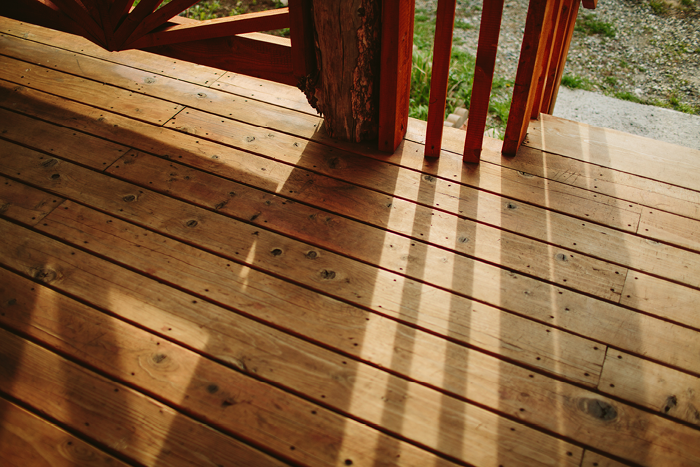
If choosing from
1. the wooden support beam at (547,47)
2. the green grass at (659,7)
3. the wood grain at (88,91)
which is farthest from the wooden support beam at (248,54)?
the green grass at (659,7)

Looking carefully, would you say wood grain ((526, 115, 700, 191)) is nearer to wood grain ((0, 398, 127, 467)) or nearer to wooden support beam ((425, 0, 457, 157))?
wooden support beam ((425, 0, 457, 157))

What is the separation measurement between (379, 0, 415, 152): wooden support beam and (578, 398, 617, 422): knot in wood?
4.24 feet

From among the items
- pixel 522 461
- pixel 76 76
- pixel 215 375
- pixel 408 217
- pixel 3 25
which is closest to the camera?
pixel 522 461

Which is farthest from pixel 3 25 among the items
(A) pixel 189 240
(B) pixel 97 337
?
(B) pixel 97 337

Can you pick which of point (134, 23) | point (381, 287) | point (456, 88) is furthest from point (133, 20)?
point (456, 88)

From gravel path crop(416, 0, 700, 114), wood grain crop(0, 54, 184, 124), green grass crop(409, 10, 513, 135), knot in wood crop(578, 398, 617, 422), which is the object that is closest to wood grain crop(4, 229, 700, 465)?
knot in wood crop(578, 398, 617, 422)

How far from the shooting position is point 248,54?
222cm

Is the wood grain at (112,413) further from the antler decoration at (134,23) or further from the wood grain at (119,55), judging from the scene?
the wood grain at (119,55)

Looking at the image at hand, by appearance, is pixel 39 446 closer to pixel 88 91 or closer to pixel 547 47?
pixel 88 91

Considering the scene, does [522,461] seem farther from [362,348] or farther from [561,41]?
[561,41]

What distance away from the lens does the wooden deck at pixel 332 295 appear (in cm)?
136

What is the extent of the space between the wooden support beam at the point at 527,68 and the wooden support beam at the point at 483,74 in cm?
13

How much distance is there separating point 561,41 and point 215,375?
2.04 m

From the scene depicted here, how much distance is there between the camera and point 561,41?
7.36 feet
